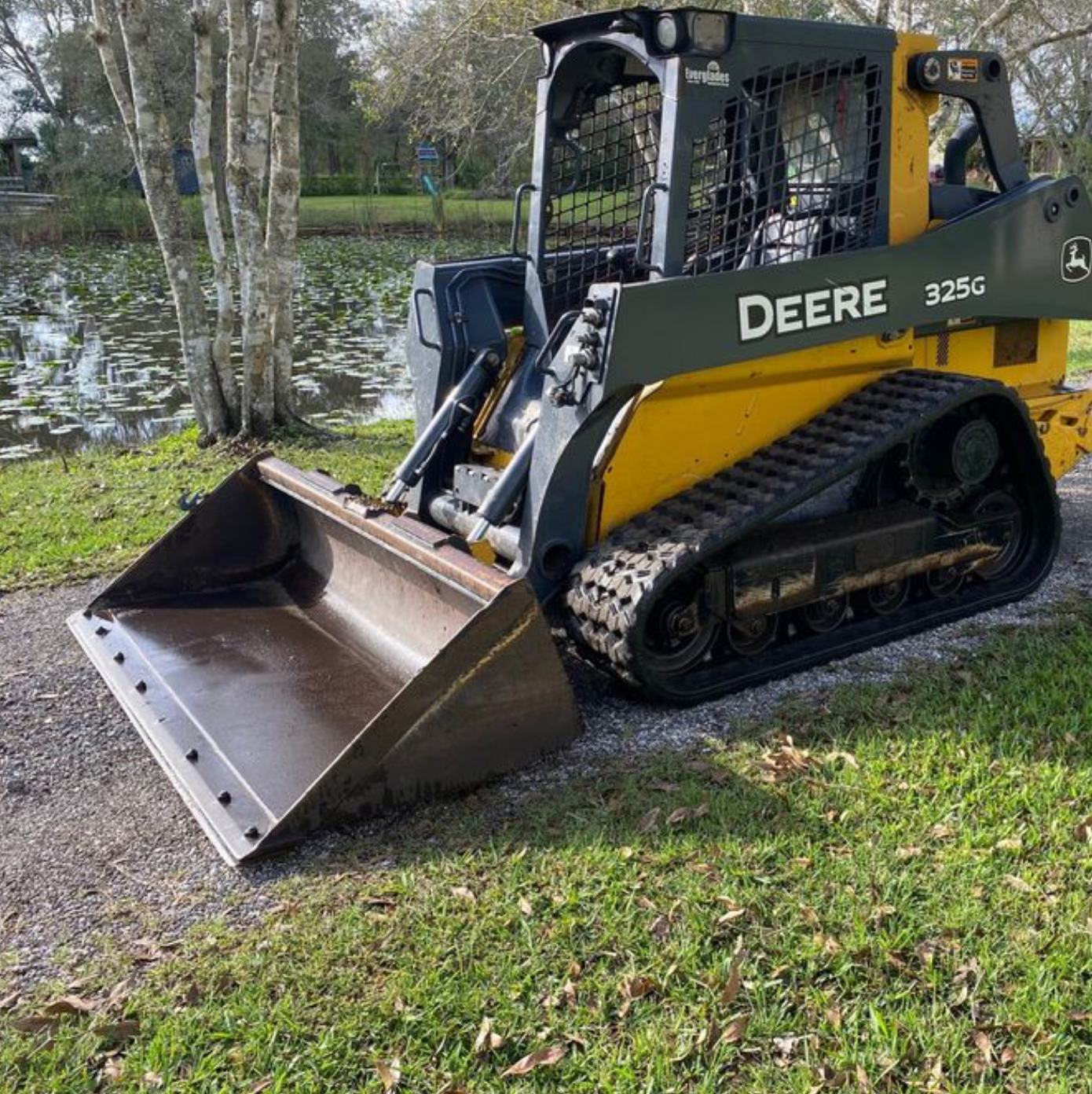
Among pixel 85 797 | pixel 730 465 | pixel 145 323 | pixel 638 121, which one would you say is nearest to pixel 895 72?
pixel 638 121

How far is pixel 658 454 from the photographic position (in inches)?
185

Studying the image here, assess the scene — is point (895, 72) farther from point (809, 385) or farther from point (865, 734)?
point (865, 734)

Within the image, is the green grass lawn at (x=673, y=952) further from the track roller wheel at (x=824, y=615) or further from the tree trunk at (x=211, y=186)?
the tree trunk at (x=211, y=186)

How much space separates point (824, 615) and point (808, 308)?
1239 mm

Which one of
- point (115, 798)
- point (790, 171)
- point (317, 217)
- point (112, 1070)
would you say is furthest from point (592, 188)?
point (317, 217)

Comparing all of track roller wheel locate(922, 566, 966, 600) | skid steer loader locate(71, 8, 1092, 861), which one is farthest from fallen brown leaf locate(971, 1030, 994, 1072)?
track roller wheel locate(922, 566, 966, 600)

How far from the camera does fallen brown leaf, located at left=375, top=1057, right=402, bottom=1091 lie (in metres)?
2.71

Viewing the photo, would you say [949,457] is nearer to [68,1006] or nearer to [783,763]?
[783,763]

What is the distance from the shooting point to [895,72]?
16.1 feet

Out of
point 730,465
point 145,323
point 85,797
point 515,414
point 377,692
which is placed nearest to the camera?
point 85,797

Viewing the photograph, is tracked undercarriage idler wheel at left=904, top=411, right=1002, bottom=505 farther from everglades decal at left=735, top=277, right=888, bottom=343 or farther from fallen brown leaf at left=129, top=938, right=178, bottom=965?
fallen brown leaf at left=129, top=938, right=178, bottom=965

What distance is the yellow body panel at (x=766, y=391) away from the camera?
461 cm

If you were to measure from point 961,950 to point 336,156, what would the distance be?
4035 cm

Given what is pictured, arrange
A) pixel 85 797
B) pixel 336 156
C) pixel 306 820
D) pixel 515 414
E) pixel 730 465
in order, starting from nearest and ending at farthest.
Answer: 1. pixel 306 820
2. pixel 85 797
3. pixel 730 465
4. pixel 515 414
5. pixel 336 156
